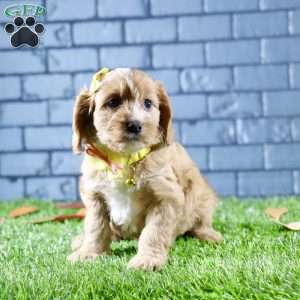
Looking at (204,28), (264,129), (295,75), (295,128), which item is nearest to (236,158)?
(264,129)

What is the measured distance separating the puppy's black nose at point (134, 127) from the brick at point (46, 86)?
2348 mm

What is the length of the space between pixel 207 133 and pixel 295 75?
714 millimetres

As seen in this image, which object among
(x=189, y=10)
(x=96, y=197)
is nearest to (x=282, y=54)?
(x=189, y=10)

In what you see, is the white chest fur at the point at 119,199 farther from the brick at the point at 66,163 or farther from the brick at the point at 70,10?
the brick at the point at 70,10

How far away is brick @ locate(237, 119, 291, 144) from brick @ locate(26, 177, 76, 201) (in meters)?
1.24

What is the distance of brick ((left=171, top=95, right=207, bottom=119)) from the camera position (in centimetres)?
420

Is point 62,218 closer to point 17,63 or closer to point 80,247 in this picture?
point 80,247

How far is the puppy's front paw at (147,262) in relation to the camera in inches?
75.3

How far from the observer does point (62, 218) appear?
3297 millimetres

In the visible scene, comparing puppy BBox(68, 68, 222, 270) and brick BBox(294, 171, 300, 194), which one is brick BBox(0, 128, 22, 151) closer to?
brick BBox(294, 171, 300, 194)

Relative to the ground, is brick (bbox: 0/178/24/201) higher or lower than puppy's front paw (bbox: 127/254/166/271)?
lower

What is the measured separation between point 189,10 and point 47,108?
3.91 ft

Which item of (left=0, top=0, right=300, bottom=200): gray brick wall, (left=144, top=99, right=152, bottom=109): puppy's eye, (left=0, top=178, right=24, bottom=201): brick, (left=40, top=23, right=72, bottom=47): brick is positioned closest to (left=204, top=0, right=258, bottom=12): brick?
(left=0, top=0, right=300, bottom=200): gray brick wall

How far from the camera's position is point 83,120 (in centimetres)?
224
